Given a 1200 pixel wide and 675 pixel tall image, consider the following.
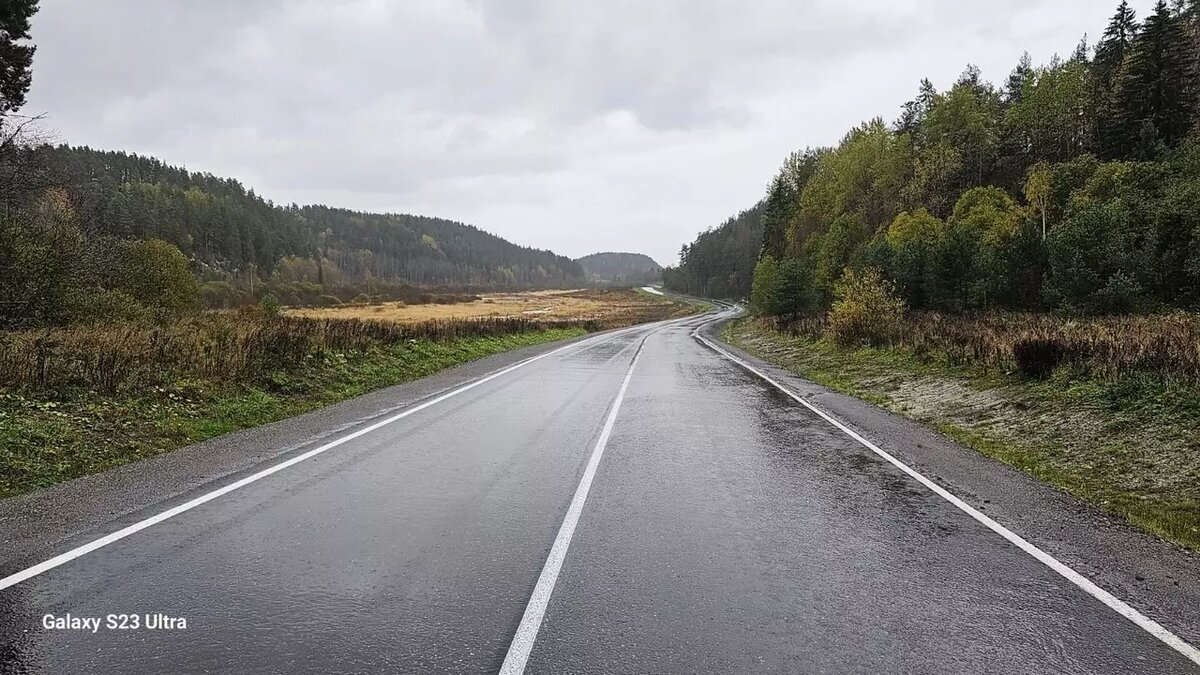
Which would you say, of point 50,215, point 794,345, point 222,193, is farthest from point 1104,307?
point 222,193

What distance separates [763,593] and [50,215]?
76.6 feet

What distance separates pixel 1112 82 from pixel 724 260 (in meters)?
91.7

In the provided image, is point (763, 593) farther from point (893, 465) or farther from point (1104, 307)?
point (1104, 307)

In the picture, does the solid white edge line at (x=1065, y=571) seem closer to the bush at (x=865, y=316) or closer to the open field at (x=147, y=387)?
the open field at (x=147, y=387)

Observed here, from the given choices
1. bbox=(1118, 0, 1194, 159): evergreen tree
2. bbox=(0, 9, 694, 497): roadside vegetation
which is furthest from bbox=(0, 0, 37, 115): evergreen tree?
bbox=(1118, 0, 1194, 159): evergreen tree

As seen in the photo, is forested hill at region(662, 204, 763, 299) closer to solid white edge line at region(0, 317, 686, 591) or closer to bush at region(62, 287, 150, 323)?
bush at region(62, 287, 150, 323)

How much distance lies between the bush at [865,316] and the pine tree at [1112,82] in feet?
112

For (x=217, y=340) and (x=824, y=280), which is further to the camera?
(x=824, y=280)

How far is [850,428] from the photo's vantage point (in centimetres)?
1115

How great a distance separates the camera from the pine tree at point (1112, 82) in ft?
160

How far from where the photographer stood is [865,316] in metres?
27.5

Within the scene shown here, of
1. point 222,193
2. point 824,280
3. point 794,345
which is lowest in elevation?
point 794,345

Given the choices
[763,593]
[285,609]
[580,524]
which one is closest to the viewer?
[285,609]

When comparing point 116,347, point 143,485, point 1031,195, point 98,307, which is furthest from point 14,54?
point 1031,195
